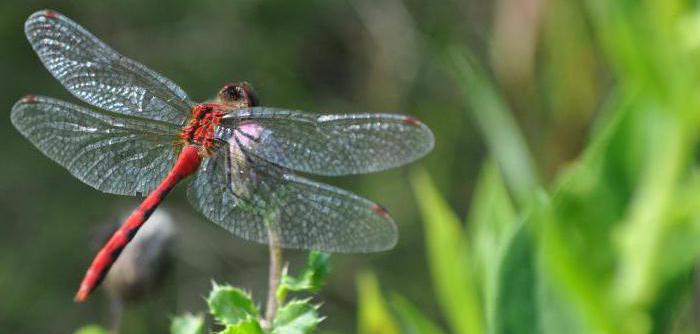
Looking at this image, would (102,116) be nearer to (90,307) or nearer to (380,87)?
(90,307)

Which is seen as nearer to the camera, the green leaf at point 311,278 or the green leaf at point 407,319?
the green leaf at point 311,278

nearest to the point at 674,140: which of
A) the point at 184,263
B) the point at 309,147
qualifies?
the point at 309,147

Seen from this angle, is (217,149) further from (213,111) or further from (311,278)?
(311,278)

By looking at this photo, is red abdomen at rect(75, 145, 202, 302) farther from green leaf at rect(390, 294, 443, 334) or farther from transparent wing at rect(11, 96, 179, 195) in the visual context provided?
green leaf at rect(390, 294, 443, 334)

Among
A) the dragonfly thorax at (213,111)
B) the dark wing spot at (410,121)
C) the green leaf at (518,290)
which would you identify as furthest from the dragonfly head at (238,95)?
the green leaf at (518,290)

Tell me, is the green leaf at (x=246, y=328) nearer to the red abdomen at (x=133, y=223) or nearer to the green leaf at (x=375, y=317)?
the red abdomen at (x=133, y=223)

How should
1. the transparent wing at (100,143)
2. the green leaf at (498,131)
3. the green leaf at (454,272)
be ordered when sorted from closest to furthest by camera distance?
the transparent wing at (100,143) < the green leaf at (454,272) < the green leaf at (498,131)
